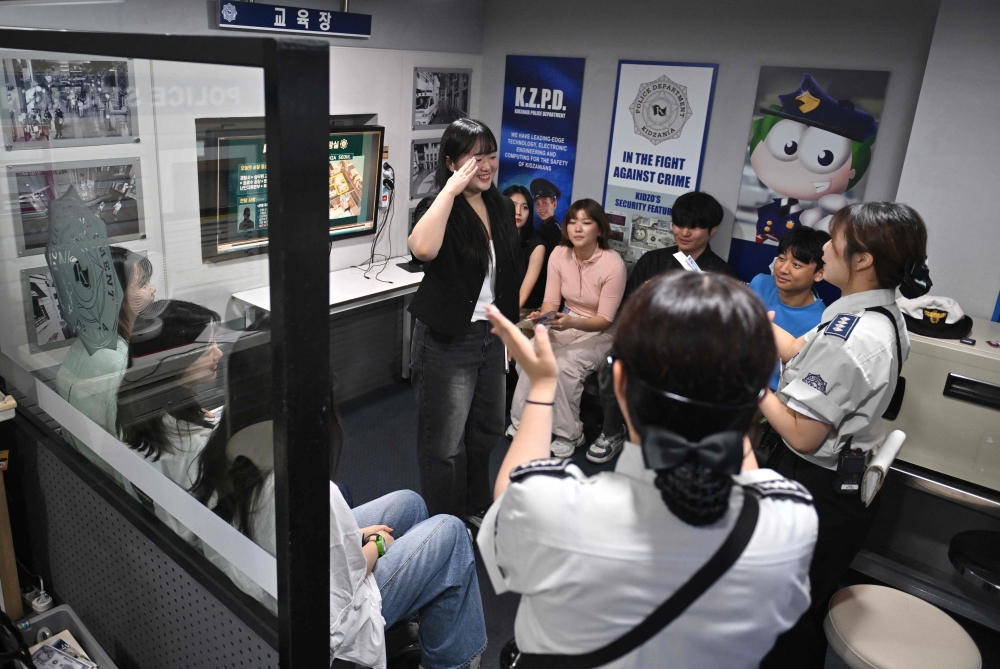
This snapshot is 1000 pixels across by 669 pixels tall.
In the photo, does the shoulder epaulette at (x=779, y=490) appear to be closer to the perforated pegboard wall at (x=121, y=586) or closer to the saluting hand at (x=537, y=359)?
the saluting hand at (x=537, y=359)

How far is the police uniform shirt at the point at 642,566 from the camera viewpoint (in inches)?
35.9

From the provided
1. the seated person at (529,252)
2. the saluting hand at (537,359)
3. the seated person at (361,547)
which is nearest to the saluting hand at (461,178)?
the seated person at (361,547)

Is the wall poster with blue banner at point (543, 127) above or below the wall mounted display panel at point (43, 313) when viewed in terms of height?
above

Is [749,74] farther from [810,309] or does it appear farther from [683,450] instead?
[683,450]

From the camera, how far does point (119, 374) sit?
4.89 feet

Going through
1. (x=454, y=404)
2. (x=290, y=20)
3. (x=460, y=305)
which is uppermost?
(x=290, y=20)

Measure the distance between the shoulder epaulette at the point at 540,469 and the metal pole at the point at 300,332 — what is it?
0.32 metres

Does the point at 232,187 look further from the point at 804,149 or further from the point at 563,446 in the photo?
the point at 804,149

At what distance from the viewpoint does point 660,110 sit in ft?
12.9

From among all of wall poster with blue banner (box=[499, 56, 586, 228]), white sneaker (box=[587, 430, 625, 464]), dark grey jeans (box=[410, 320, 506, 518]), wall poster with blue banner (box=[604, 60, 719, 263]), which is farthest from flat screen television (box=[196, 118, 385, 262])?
wall poster with blue banner (box=[499, 56, 586, 228])

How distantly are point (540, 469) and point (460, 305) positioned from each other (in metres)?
1.52

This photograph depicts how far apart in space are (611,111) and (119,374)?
10.8 feet

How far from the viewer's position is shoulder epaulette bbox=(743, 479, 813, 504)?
981 mm

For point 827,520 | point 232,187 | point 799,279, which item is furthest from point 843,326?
point 232,187
